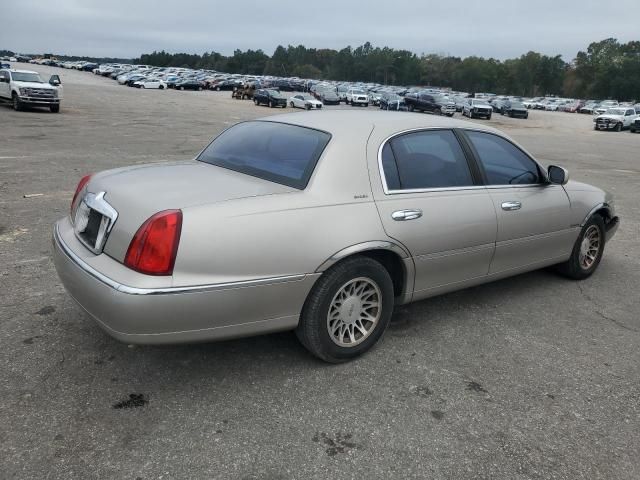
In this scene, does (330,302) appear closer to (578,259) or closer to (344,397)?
(344,397)

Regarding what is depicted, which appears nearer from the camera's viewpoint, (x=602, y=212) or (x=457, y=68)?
(x=602, y=212)

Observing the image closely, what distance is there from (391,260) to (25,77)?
947 inches

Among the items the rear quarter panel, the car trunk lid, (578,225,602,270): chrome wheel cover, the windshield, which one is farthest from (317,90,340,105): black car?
the rear quarter panel

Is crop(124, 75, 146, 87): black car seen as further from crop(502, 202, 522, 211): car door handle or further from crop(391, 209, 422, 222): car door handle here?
crop(391, 209, 422, 222): car door handle

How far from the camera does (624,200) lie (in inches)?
393

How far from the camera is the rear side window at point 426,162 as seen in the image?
12.0ft

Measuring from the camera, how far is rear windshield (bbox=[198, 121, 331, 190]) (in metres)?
→ 3.45

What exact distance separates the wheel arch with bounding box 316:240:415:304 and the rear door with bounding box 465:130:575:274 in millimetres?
937

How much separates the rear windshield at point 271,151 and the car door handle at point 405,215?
2.04 ft

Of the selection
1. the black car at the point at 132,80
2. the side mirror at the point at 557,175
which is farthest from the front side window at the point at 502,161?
the black car at the point at 132,80

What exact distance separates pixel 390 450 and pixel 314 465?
40 centimetres

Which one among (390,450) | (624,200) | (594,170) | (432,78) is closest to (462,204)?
(390,450)

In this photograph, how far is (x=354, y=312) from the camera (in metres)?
3.45

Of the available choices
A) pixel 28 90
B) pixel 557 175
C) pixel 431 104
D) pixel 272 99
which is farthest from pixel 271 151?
pixel 431 104
